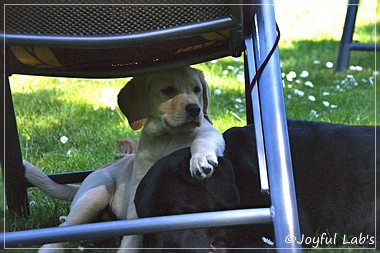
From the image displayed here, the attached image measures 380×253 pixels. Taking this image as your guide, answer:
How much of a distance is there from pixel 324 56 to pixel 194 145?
3239 millimetres

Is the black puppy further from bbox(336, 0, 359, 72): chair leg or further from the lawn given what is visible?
bbox(336, 0, 359, 72): chair leg

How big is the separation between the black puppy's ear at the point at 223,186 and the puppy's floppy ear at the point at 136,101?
1.43 feet

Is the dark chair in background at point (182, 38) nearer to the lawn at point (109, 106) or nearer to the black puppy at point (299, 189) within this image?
the black puppy at point (299, 189)

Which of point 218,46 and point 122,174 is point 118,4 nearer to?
point 218,46

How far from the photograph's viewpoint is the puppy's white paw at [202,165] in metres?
1.90

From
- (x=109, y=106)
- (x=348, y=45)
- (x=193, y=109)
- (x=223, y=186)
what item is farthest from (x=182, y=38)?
(x=348, y=45)

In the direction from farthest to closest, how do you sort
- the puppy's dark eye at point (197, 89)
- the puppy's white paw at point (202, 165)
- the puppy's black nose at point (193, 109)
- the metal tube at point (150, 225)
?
the puppy's dark eye at point (197, 89), the puppy's black nose at point (193, 109), the puppy's white paw at point (202, 165), the metal tube at point (150, 225)

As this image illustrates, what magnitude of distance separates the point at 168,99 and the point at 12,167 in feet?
1.93

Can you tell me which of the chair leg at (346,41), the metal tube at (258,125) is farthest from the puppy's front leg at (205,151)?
the chair leg at (346,41)

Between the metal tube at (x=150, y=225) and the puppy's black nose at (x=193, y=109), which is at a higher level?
the puppy's black nose at (x=193, y=109)

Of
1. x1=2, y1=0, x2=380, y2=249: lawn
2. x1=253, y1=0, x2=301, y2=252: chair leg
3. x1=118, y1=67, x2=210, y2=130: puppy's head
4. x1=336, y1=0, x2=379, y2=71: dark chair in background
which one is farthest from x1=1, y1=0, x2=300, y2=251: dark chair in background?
x1=336, y1=0, x2=379, y2=71: dark chair in background

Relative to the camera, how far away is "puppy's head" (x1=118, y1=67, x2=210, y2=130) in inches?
86.6

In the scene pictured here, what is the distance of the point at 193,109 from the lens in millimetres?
2170

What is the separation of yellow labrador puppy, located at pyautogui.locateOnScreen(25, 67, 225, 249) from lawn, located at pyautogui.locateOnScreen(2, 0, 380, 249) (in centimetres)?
23
